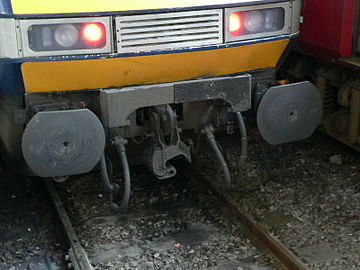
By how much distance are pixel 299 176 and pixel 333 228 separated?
2.86ft

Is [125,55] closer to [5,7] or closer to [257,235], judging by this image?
[5,7]

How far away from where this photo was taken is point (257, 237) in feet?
13.0

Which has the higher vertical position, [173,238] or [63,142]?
[63,142]

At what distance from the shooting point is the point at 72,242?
12.6ft

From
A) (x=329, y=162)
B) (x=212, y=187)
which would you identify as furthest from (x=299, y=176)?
(x=212, y=187)

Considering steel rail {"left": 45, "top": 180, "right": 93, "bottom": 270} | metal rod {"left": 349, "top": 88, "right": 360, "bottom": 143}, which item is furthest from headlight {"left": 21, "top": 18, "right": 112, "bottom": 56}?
metal rod {"left": 349, "top": 88, "right": 360, "bottom": 143}

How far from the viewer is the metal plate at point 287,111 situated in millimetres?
4121

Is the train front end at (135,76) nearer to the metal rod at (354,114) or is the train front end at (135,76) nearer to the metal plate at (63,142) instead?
the metal plate at (63,142)

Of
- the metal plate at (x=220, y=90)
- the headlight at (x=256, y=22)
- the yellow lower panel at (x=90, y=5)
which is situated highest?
the yellow lower panel at (x=90, y=5)

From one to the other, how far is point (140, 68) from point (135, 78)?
0.09m

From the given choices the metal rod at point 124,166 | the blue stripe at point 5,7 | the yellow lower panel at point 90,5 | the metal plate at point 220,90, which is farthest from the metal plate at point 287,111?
the blue stripe at point 5,7

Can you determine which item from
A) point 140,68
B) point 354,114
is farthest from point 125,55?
point 354,114

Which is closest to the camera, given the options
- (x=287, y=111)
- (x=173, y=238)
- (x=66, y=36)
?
(x=66, y=36)

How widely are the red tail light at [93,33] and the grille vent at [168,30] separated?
0.09 m
